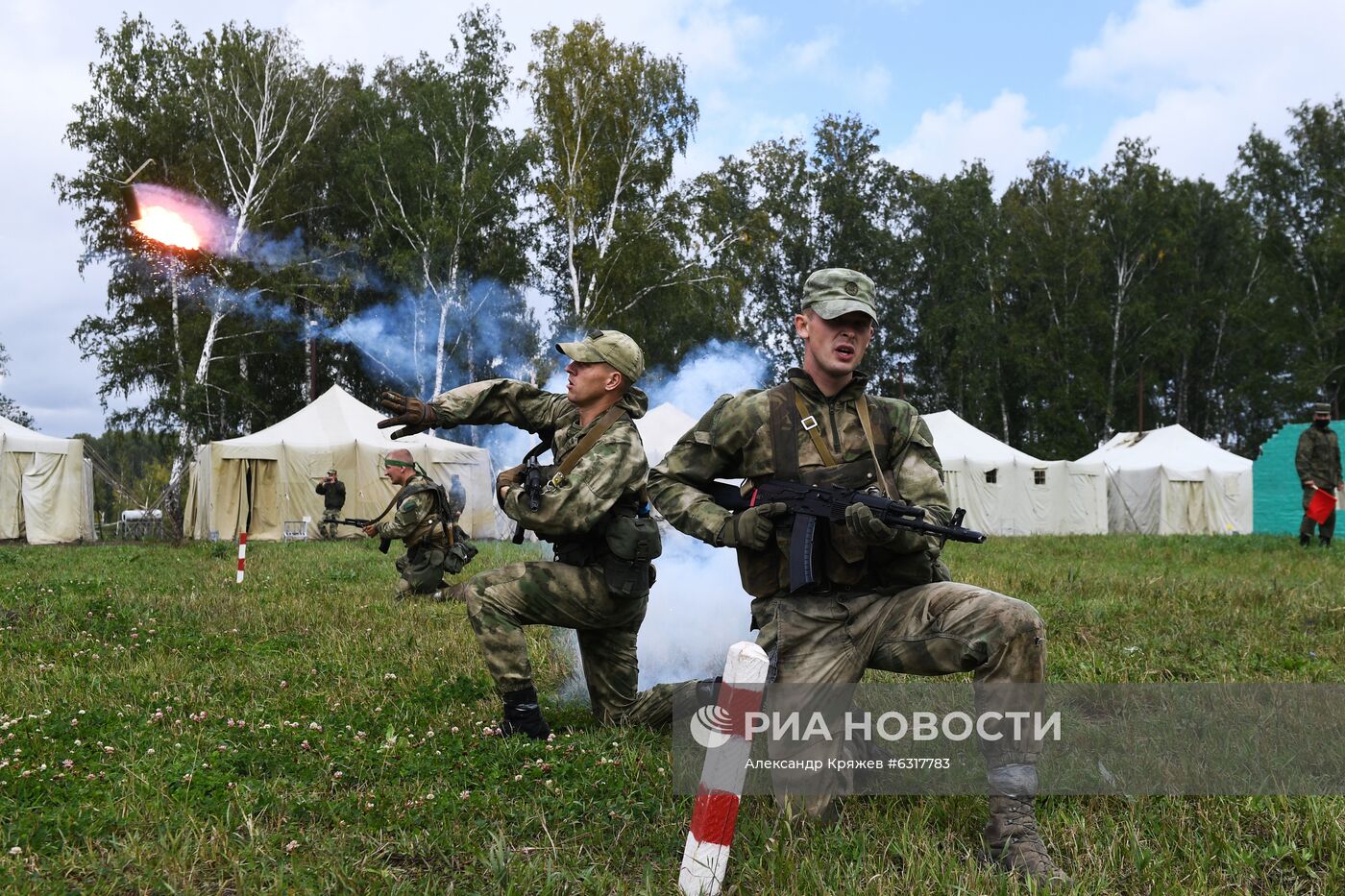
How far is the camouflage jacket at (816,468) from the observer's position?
3.92 meters

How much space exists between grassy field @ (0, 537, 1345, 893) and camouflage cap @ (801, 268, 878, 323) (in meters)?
1.89

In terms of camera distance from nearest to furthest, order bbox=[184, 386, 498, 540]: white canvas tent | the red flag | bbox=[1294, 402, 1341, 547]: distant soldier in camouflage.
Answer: bbox=[1294, 402, 1341, 547]: distant soldier in camouflage
the red flag
bbox=[184, 386, 498, 540]: white canvas tent

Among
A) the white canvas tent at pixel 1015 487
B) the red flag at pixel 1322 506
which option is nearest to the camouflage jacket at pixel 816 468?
the red flag at pixel 1322 506

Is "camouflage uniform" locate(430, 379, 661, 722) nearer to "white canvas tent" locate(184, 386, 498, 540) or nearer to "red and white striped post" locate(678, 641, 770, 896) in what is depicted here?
"red and white striped post" locate(678, 641, 770, 896)

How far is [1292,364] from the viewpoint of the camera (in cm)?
3975

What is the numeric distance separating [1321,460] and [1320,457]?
4 centimetres

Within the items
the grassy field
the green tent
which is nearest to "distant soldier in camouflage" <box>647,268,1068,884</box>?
the grassy field

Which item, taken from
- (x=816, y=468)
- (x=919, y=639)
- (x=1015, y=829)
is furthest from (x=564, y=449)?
(x=1015, y=829)

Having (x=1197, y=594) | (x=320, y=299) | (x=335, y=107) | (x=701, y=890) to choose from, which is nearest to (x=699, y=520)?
(x=701, y=890)

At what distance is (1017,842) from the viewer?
10.3 feet

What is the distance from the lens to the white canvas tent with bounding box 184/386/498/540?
22.3 metres

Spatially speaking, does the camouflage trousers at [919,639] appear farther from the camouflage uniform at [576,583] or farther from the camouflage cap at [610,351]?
the camouflage cap at [610,351]

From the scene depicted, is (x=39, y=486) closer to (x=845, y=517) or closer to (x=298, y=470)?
(x=298, y=470)

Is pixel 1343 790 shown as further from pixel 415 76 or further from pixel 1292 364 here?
pixel 1292 364
